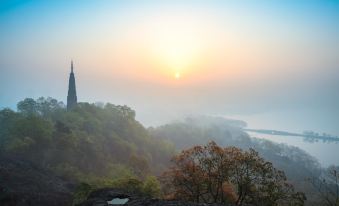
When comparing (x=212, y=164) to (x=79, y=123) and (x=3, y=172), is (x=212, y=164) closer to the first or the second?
(x=3, y=172)

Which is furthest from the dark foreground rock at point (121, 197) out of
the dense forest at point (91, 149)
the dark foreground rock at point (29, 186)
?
the dark foreground rock at point (29, 186)

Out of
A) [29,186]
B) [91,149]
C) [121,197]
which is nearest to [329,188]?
[121,197]

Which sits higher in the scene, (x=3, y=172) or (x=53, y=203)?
(x=3, y=172)

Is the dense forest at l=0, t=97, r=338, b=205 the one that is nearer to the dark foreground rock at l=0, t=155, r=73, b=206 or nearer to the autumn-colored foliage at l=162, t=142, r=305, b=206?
the autumn-colored foliage at l=162, t=142, r=305, b=206

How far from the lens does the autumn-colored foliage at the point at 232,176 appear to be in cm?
2226

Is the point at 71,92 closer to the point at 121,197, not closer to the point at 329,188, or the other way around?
the point at 329,188

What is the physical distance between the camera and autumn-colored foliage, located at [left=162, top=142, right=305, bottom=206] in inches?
876

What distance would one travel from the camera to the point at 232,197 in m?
27.1

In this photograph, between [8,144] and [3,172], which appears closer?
[3,172]

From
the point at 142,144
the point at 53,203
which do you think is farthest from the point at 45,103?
the point at 53,203

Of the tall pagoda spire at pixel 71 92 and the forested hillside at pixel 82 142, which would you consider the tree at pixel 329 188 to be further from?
the tall pagoda spire at pixel 71 92

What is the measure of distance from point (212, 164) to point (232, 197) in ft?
16.9

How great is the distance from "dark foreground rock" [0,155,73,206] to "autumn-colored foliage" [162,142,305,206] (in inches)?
520

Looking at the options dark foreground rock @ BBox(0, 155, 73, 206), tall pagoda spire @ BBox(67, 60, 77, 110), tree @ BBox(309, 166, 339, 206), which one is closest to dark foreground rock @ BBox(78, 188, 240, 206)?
tree @ BBox(309, 166, 339, 206)
